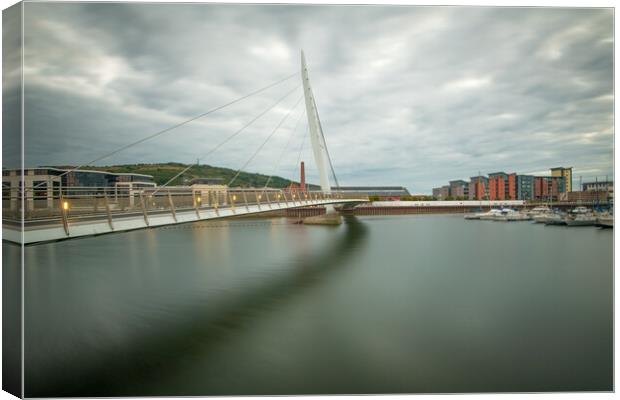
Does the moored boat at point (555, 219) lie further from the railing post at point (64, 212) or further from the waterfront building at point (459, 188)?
the waterfront building at point (459, 188)

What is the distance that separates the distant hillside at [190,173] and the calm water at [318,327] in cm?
556

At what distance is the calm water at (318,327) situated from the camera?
364 cm

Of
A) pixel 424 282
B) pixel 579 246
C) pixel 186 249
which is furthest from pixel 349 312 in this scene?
pixel 579 246

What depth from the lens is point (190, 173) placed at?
112 ft

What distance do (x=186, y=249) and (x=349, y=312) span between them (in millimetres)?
10172

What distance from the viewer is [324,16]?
4.16 meters

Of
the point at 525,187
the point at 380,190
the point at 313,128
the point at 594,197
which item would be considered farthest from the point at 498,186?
the point at 594,197

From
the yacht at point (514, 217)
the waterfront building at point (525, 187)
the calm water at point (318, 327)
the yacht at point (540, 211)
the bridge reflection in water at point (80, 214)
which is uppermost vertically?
the waterfront building at point (525, 187)

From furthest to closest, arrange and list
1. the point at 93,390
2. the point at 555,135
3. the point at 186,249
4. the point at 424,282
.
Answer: the point at 186,249 → the point at 424,282 → the point at 555,135 → the point at 93,390

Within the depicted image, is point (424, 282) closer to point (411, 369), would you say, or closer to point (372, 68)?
point (411, 369)

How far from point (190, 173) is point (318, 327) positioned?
1281 inches

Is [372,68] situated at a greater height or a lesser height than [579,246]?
greater

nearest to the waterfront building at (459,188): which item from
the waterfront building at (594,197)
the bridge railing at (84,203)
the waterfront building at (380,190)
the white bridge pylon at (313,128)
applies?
the waterfront building at (380,190)

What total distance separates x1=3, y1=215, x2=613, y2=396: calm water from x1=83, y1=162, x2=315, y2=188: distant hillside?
5558mm
